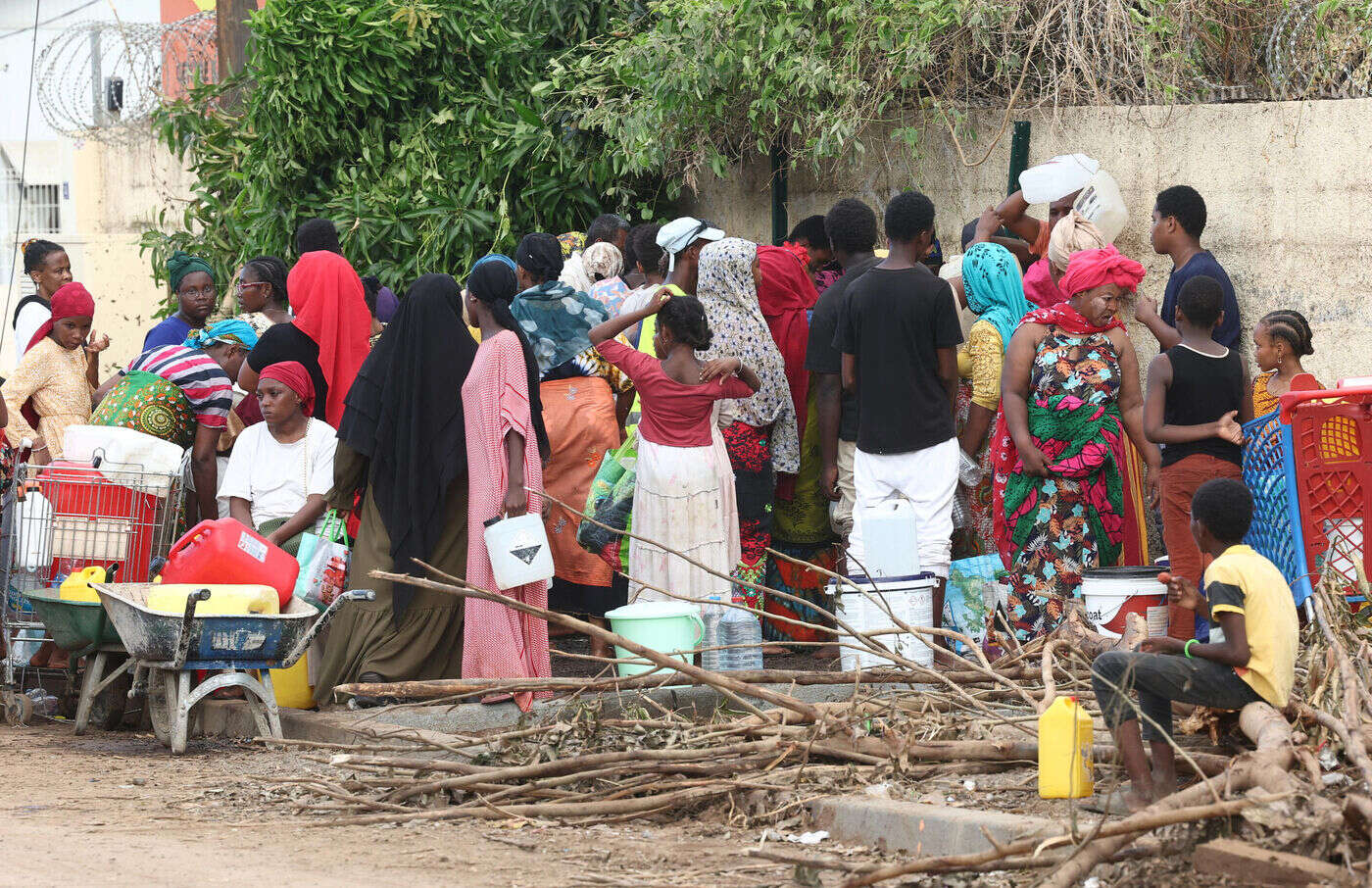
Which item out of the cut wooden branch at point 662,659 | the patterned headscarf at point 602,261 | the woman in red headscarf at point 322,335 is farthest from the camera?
the patterned headscarf at point 602,261

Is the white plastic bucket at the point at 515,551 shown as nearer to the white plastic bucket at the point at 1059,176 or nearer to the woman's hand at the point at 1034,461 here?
the woman's hand at the point at 1034,461

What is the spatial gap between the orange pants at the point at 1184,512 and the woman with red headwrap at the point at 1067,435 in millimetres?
461

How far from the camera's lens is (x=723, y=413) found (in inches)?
307

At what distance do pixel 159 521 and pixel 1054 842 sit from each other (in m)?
4.97

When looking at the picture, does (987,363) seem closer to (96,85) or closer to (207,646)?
(207,646)

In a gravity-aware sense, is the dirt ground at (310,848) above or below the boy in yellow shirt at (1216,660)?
below

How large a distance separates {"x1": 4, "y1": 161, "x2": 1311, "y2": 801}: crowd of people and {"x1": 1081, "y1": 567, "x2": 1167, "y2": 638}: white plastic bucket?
0.19 meters

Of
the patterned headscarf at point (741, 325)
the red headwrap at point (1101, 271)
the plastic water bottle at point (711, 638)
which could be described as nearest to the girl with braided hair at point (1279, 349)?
the red headwrap at point (1101, 271)

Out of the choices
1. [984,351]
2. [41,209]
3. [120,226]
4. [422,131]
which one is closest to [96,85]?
[120,226]

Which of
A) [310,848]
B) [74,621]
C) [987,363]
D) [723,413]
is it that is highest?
[987,363]

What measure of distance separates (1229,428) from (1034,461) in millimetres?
889

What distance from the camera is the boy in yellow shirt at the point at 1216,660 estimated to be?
14.6ft

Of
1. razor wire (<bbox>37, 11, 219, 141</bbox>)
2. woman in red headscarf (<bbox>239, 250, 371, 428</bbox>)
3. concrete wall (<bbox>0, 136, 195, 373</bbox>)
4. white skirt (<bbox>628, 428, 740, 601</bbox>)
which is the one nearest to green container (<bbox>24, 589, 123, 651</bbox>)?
woman in red headscarf (<bbox>239, 250, 371, 428</bbox>)

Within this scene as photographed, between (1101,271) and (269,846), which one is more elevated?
(1101,271)
